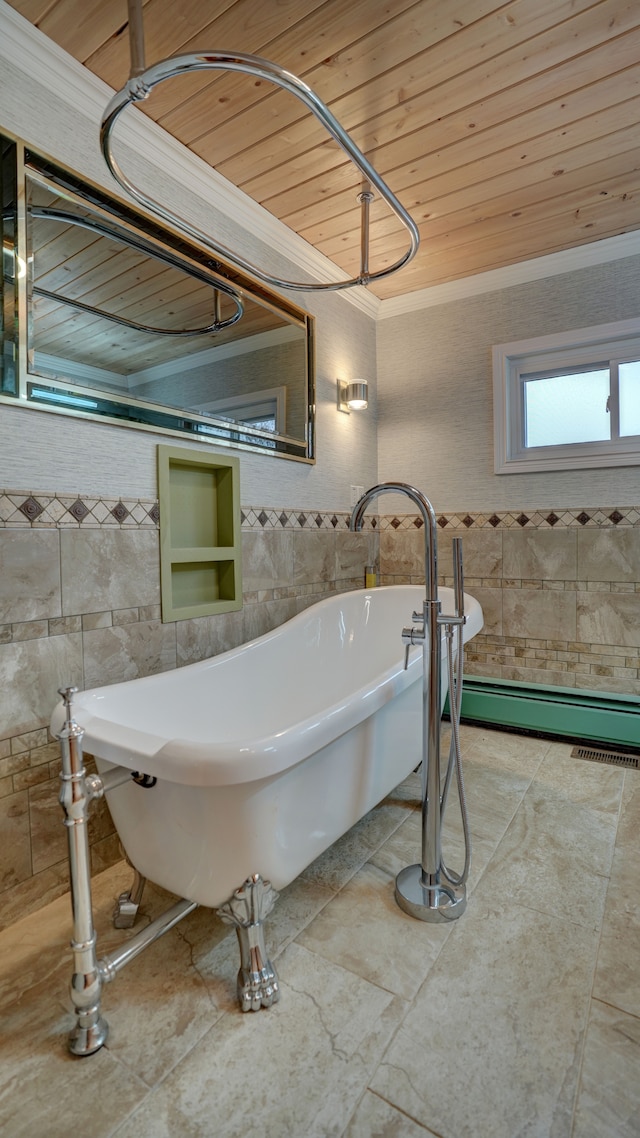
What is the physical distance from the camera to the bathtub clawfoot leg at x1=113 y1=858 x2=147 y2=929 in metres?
1.31

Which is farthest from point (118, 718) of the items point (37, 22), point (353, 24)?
point (353, 24)

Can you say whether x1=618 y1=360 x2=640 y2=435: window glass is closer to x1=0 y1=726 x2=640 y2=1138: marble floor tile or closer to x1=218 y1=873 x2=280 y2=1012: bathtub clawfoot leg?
x1=0 y1=726 x2=640 y2=1138: marble floor tile

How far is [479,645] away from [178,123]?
251 centimetres

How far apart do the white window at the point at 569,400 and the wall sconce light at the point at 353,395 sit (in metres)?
0.67

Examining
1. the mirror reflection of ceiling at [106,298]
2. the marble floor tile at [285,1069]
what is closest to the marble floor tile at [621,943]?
the marble floor tile at [285,1069]

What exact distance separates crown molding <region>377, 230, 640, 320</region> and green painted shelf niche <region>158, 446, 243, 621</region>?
63.4 inches

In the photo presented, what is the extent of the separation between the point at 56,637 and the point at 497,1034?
1.33 m

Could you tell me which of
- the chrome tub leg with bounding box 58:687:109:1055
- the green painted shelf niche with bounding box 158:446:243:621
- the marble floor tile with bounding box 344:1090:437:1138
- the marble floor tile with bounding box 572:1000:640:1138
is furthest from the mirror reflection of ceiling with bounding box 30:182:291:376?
the marble floor tile with bounding box 572:1000:640:1138

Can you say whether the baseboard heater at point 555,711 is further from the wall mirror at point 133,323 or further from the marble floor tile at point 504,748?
the wall mirror at point 133,323

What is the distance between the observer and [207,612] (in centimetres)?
192

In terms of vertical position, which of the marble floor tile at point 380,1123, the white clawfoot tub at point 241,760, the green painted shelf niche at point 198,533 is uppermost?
the green painted shelf niche at point 198,533

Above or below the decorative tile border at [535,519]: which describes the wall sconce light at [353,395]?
above

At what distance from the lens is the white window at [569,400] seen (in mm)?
2471

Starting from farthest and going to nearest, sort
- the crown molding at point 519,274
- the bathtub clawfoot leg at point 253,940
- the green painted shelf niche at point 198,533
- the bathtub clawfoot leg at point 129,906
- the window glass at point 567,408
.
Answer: the window glass at point 567,408 → the crown molding at point 519,274 → the green painted shelf niche at point 198,533 → the bathtub clawfoot leg at point 129,906 → the bathtub clawfoot leg at point 253,940
